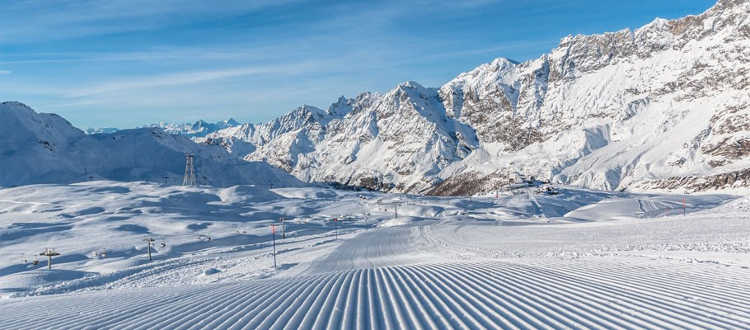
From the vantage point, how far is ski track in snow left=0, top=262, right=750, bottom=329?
37.9 feet

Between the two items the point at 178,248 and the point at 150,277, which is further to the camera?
the point at 178,248

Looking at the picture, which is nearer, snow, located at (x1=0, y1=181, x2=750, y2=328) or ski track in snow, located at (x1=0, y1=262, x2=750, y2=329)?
ski track in snow, located at (x1=0, y1=262, x2=750, y2=329)

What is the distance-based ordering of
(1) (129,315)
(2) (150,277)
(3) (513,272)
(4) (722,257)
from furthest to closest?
(2) (150,277)
(4) (722,257)
(3) (513,272)
(1) (129,315)

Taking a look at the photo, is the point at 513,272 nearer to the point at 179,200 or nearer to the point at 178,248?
the point at 178,248

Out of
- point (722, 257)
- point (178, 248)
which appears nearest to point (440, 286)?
point (722, 257)

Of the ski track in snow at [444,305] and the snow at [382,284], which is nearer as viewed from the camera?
the ski track in snow at [444,305]

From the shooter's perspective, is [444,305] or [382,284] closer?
[444,305]

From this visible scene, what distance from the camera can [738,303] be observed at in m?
12.4

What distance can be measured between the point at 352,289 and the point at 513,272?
22.9 ft

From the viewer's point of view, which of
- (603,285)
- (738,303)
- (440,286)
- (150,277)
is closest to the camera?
(738,303)

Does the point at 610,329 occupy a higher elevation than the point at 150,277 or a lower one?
higher

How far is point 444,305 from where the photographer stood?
13633mm

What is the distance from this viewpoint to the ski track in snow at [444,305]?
11562 mm

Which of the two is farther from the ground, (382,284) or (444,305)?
(444,305)
